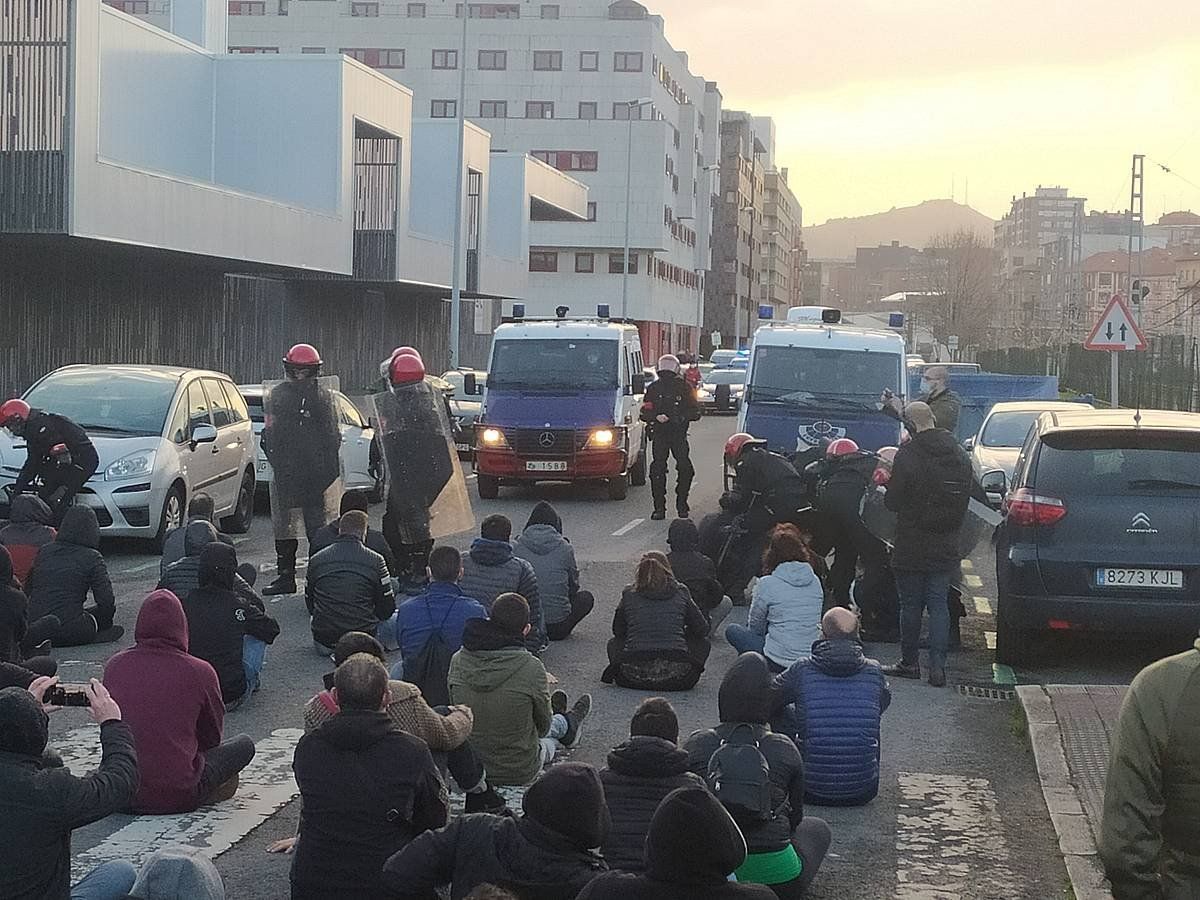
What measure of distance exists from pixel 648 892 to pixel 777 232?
18370 centimetres

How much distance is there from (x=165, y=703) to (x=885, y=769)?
3.95m

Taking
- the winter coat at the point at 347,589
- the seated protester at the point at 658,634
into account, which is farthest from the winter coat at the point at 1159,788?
the winter coat at the point at 347,589

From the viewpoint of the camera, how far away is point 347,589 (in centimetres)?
1165

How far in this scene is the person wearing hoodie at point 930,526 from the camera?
37.4ft

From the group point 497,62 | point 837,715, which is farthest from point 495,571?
point 497,62

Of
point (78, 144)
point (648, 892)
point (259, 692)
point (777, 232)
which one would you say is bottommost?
point (259, 692)

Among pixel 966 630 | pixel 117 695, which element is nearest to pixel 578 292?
pixel 966 630

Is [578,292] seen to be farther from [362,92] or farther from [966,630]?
[966,630]

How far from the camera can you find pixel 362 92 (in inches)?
1812

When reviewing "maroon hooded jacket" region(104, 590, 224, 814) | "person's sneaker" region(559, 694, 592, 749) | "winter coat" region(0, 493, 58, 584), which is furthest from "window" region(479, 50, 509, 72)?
"maroon hooded jacket" region(104, 590, 224, 814)

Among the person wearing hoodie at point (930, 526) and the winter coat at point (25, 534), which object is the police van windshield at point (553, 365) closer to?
the winter coat at point (25, 534)

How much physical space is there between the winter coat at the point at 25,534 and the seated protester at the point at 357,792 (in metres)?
6.69

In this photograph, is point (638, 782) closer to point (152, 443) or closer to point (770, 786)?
point (770, 786)

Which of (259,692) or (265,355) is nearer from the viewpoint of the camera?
(259,692)
